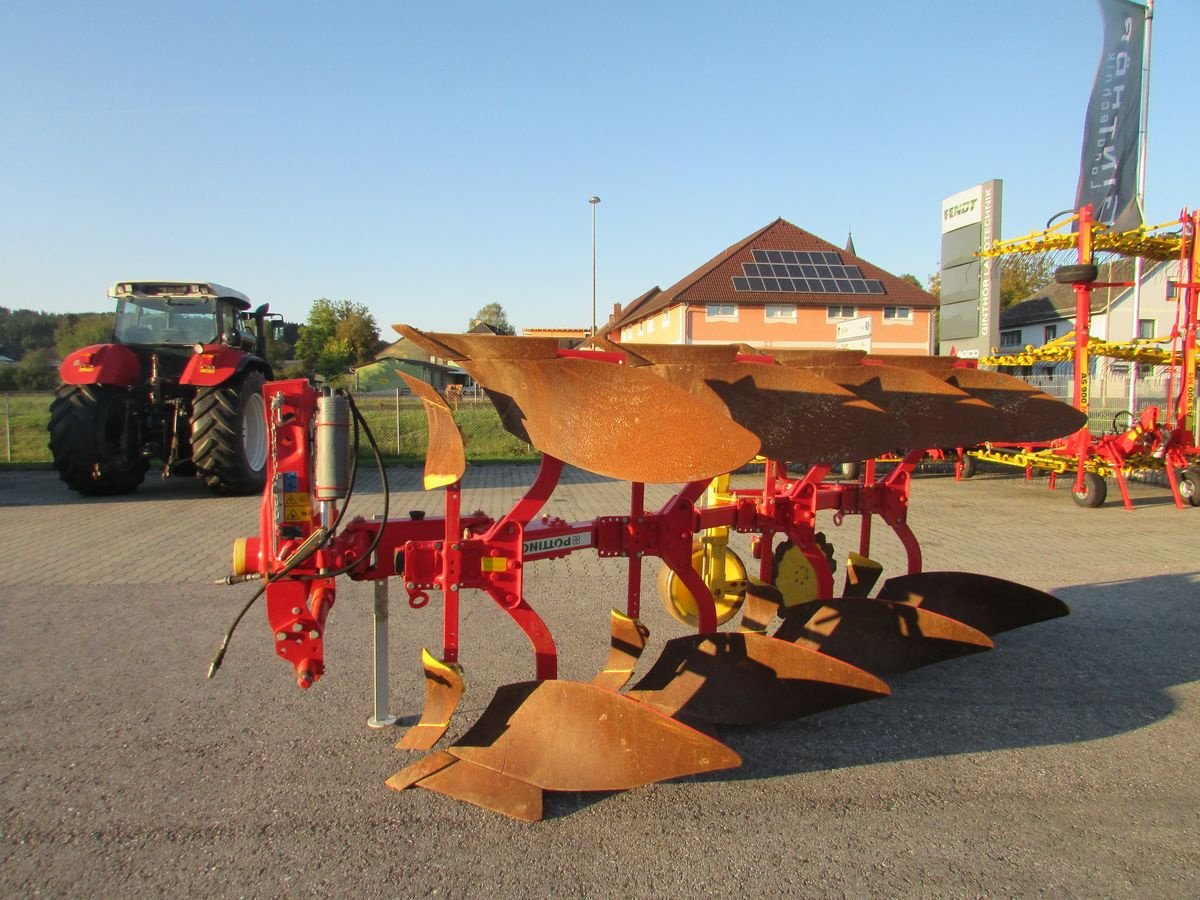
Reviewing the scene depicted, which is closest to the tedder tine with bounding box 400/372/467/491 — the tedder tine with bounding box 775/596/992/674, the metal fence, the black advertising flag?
the tedder tine with bounding box 775/596/992/674

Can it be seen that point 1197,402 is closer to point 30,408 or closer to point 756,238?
point 30,408

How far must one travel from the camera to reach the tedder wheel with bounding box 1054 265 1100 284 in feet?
31.0

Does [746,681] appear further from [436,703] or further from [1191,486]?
[1191,486]

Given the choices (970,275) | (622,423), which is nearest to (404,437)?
(970,275)

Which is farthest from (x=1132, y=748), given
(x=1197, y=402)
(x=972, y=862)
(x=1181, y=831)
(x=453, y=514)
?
(x=1197, y=402)

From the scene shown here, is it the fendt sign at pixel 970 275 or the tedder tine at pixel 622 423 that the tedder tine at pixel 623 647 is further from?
the fendt sign at pixel 970 275

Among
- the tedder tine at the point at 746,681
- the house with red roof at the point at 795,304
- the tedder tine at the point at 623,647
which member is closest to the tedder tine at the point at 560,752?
the tedder tine at the point at 746,681

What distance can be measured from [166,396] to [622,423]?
993 centimetres

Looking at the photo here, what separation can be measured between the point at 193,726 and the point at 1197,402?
12687 mm

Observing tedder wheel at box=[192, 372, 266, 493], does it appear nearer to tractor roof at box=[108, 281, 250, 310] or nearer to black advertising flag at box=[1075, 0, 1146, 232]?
tractor roof at box=[108, 281, 250, 310]

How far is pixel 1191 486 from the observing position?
1071 centimetres

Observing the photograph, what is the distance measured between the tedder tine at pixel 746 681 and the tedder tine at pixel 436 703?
87cm

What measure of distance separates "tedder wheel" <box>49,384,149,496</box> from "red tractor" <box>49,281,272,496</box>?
0.5 inches

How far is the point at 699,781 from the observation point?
3322 millimetres
